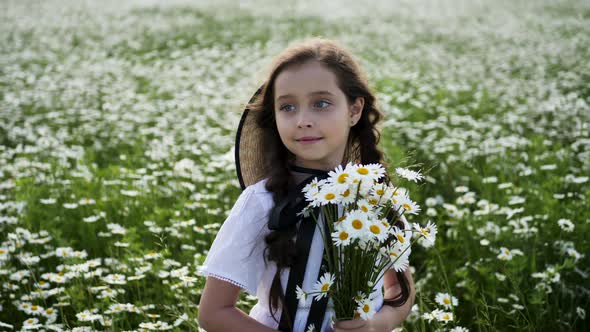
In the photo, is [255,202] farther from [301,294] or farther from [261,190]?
[301,294]

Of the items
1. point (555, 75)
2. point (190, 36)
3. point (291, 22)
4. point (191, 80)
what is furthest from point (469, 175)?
point (291, 22)

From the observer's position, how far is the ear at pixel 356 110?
205cm

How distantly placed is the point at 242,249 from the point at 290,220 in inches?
6.7

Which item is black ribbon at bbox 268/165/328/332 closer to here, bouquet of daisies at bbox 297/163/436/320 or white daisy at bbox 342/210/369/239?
bouquet of daisies at bbox 297/163/436/320

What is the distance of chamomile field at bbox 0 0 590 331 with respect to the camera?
2.77m

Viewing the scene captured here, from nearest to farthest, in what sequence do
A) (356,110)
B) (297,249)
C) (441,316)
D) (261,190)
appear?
(297,249) → (261,190) → (356,110) → (441,316)

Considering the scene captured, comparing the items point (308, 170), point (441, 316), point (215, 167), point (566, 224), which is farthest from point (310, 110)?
point (215, 167)

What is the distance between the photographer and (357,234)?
4.75 feet

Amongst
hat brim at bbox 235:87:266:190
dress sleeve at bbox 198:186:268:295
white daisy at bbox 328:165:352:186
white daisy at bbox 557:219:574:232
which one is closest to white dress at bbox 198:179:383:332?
dress sleeve at bbox 198:186:268:295

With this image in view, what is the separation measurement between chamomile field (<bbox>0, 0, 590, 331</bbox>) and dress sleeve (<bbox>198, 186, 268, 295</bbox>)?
49 cm

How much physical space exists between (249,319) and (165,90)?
21.7 ft

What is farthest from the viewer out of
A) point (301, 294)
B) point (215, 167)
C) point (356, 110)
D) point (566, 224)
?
point (215, 167)

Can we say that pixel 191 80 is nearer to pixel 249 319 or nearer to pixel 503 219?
pixel 503 219

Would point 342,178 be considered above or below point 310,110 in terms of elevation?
below
